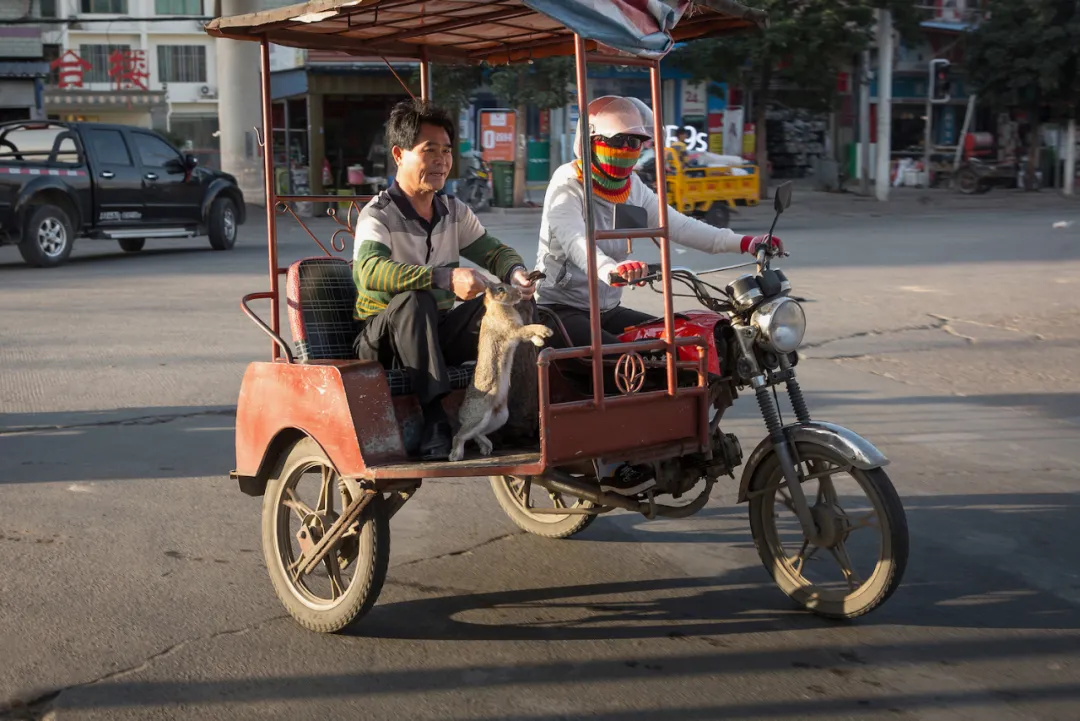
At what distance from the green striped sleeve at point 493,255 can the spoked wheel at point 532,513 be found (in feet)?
2.94

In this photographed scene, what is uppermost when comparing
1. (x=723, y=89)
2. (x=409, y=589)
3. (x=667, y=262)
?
(x=723, y=89)

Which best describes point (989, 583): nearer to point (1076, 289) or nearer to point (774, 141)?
point (1076, 289)

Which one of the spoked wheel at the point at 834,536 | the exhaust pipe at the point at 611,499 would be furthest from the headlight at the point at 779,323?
the exhaust pipe at the point at 611,499

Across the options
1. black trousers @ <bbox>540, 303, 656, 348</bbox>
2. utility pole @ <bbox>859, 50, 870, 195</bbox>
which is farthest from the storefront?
black trousers @ <bbox>540, 303, 656, 348</bbox>

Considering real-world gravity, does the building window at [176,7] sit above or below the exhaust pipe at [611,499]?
above

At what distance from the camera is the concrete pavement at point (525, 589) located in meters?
3.57

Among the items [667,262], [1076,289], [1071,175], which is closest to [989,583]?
[667,262]

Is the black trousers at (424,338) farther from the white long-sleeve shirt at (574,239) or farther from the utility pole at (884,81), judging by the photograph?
the utility pole at (884,81)

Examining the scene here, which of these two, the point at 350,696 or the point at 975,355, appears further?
the point at 975,355

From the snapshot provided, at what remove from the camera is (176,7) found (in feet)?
192

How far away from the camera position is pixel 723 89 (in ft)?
116

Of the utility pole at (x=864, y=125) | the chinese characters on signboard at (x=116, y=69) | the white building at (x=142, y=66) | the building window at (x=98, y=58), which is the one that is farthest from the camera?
the building window at (x=98, y=58)

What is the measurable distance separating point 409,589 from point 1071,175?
3300cm

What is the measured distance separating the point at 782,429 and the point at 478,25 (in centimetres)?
198
